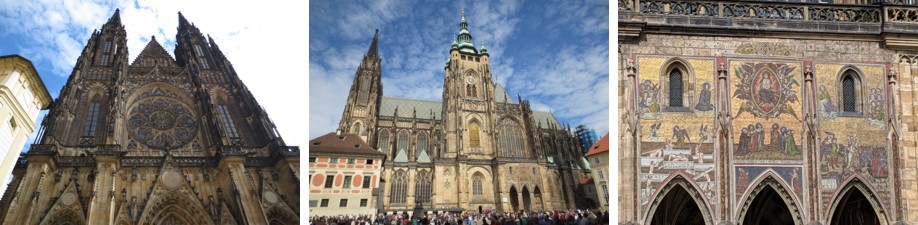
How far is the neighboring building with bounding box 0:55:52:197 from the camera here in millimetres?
7086

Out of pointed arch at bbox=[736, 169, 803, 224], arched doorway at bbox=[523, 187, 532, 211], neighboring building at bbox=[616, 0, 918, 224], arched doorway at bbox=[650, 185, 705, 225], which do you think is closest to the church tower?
arched doorway at bbox=[523, 187, 532, 211]

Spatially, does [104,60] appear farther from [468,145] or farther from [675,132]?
[675,132]

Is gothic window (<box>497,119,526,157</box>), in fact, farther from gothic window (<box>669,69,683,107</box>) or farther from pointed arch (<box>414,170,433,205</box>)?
gothic window (<box>669,69,683,107</box>)

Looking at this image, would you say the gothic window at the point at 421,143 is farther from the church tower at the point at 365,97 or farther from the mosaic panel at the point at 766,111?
the mosaic panel at the point at 766,111

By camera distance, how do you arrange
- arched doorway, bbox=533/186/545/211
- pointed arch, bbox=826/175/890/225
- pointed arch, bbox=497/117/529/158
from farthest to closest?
pointed arch, bbox=497/117/529/158 → pointed arch, bbox=826/175/890/225 → arched doorway, bbox=533/186/545/211

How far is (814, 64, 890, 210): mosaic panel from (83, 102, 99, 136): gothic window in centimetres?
846

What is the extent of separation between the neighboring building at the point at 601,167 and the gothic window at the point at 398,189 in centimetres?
199

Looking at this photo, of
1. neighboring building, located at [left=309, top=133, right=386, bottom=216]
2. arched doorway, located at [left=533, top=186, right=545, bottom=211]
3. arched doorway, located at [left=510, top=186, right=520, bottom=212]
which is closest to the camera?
neighboring building, located at [left=309, top=133, right=386, bottom=216]

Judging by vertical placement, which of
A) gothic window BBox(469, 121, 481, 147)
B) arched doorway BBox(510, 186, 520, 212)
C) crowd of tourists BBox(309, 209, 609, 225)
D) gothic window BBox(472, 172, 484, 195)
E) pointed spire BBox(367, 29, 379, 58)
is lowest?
crowd of tourists BBox(309, 209, 609, 225)

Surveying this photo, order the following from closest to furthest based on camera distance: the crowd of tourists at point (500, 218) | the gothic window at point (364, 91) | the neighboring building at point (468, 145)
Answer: the crowd of tourists at point (500, 218) < the gothic window at point (364, 91) < the neighboring building at point (468, 145)

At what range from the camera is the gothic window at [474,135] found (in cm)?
833

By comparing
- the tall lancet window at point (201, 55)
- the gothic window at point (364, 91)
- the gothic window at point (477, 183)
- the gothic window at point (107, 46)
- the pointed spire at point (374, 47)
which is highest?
the tall lancet window at point (201, 55)

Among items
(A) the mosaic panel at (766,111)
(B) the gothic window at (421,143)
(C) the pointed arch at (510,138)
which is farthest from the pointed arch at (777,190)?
(B) the gothic window at (421,143)

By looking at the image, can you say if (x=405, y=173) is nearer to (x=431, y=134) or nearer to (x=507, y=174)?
(x=507, y=174)
